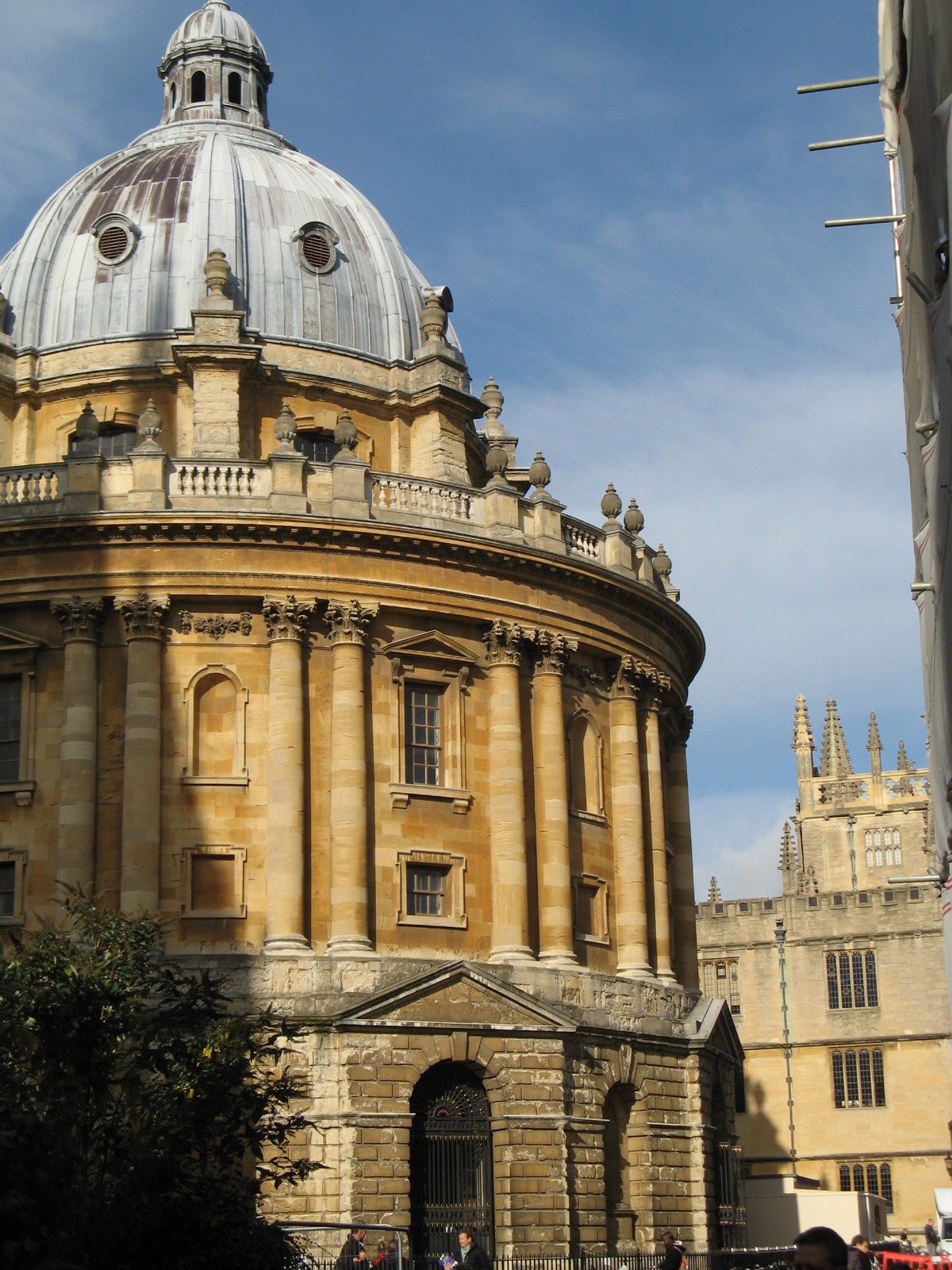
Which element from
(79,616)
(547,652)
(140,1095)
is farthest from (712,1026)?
(140,1095)

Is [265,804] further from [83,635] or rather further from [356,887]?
[83,635]

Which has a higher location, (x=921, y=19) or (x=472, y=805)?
(x=921, y=19)

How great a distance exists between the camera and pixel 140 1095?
81.2 feet

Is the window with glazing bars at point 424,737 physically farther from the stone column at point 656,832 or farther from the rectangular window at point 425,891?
the stone column at point 656,832

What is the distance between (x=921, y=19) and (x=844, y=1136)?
63.2 meters

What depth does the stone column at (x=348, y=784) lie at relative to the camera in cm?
3653

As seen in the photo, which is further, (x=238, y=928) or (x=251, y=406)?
(x=251, y=406)

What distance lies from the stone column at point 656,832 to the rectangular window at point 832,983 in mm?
35415

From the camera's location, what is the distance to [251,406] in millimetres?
43781

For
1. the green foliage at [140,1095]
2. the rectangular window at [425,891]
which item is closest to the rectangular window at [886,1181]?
the rectangular window at [425,891]

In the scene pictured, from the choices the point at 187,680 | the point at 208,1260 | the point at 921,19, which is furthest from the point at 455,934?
the point at 921,19

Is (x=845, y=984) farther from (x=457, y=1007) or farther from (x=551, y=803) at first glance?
(x=457, y=1007)

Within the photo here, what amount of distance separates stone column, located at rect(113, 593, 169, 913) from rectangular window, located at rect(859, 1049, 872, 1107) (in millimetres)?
46340

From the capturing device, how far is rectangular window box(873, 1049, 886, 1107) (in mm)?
74688
